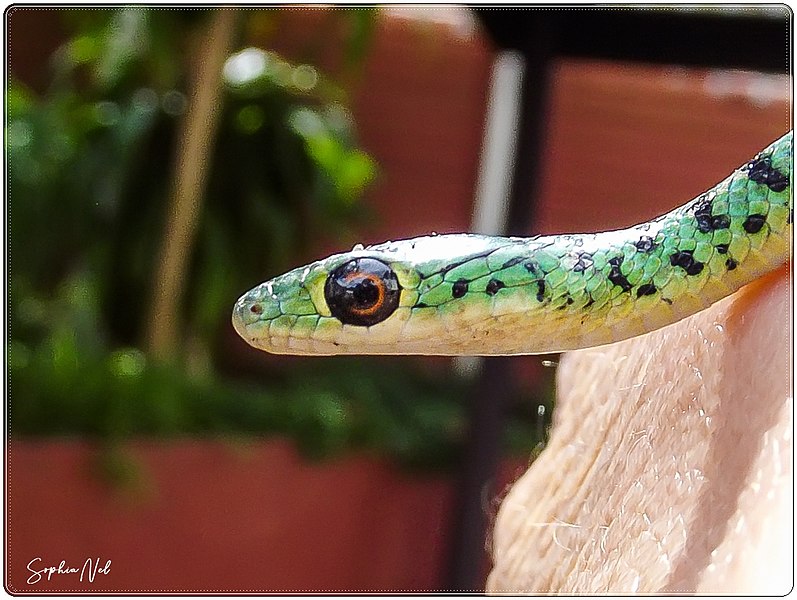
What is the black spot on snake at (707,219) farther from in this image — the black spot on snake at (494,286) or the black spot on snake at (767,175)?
the black spot on snake at (494,286)

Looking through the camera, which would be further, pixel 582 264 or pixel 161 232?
pixel 161 232

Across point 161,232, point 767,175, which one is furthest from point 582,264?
point 161,232

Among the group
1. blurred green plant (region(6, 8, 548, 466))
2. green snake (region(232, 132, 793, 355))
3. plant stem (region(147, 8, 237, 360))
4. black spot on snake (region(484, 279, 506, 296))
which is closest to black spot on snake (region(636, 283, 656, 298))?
green snake (region(232, 132, 793, 355))

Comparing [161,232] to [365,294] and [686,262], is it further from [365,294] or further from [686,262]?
[686,262]
